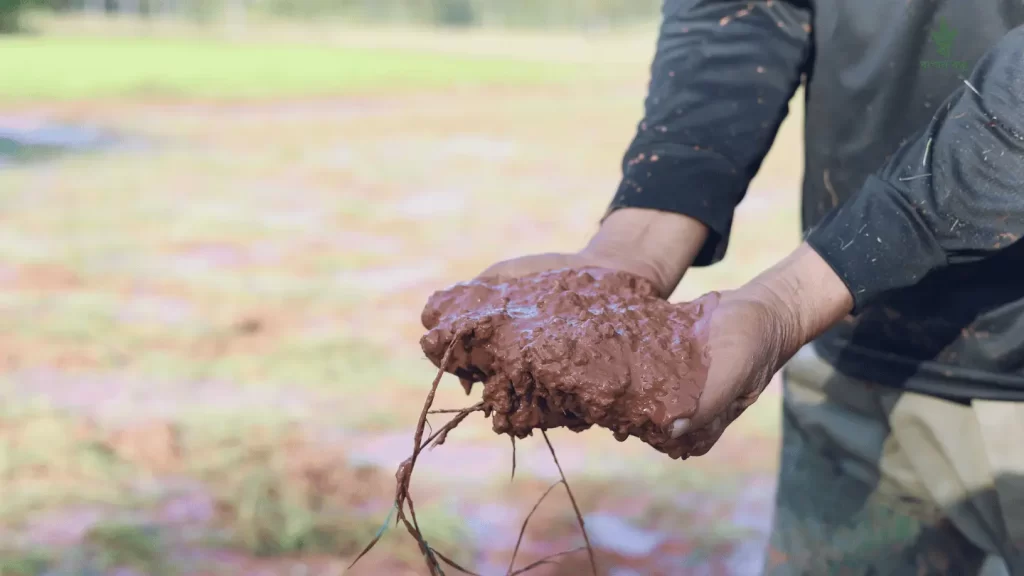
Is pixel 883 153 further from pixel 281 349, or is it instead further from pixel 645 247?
pixel 281 349

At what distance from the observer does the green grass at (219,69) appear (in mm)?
6855

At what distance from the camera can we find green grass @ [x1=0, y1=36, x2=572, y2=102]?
6855 millimetres

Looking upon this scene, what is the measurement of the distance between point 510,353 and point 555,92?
8.78 metres

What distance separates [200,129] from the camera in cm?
621

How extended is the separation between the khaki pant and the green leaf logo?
42 cm

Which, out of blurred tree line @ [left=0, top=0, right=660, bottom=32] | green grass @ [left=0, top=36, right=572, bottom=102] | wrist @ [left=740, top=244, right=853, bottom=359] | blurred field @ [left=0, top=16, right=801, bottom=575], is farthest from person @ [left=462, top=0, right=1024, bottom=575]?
blurred tree line @ [left=0, top=0, right=660, bottom=32]

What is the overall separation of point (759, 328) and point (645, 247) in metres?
0.24

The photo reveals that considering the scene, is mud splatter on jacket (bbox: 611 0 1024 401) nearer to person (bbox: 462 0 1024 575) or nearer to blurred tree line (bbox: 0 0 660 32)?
person (bbox: 462 0 1024 575)

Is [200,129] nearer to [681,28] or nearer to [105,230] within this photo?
[105,230]

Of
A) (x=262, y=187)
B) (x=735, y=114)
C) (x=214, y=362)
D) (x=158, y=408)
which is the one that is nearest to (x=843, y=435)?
(x=735, y=114)

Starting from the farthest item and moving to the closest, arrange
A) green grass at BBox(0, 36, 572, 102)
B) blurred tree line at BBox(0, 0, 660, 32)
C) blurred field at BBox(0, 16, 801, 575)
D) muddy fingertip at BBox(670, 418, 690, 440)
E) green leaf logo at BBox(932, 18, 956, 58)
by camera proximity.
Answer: blurred tree line at BBox(0, 0, 660, 32), green grass at BBox(0, 36, 572, 102), blurred field at BBox(0, 16, 801, 575), green leaf logo at BBox(932, 18, 956, 58), muddy fingertip at BBox(670, 418, 690, 440)

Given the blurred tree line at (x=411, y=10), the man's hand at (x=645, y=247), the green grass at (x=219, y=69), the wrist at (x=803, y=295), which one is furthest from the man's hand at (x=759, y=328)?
the blurred tree line at (x=411, y=10)

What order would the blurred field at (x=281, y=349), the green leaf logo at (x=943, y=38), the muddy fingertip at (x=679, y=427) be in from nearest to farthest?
the muddy fingertip at (x=679, y=427), the green leaf logo at (x=943, y=38), the blurred field at (x=281, y=349)

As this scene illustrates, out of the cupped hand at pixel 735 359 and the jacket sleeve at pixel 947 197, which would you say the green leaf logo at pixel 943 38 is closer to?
the jacket sleeve at pixel 947 197
